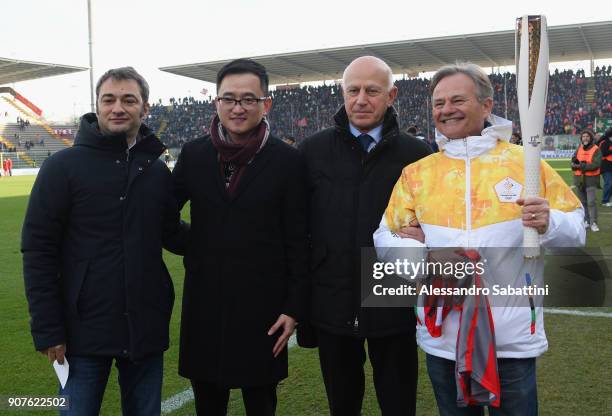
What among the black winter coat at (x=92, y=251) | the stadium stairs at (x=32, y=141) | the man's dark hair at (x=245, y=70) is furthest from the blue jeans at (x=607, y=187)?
the stadium stairs at (x=32, y=141)

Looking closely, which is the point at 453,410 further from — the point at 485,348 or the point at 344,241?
the point at 344,241

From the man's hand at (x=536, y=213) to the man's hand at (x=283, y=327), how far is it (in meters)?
1.11

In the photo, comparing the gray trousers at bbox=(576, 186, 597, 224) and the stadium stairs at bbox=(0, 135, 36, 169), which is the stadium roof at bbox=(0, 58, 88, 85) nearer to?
the stadium stairs at bbox=(0, 135, 36, 169)

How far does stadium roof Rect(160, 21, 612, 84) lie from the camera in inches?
1296

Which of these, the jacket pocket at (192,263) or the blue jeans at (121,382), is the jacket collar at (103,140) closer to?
the jacket pocket at (192,263)

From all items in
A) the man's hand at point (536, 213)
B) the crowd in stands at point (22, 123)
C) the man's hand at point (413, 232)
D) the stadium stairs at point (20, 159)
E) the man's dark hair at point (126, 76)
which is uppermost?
the crowd in stands at point (22, 123)

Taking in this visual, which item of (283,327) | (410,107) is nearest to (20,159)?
(410,107)

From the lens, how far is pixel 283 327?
2.60m

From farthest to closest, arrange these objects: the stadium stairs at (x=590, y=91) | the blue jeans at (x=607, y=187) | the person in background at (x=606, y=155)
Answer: the stadium stairs at (x=590, y=91) → the blue jeans at (x=607, y=187) → the person in background at (x=606, y=155)

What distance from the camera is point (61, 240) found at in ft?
7.70

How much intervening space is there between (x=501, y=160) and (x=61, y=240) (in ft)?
5.59

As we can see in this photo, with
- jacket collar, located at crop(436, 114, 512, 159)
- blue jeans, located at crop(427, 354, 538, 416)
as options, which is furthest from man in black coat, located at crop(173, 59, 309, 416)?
blue jeans, located at crop(427, 354, 538, 416)

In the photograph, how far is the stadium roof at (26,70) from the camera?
126 feet

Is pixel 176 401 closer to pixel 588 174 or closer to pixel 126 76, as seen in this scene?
pixel 126 76
